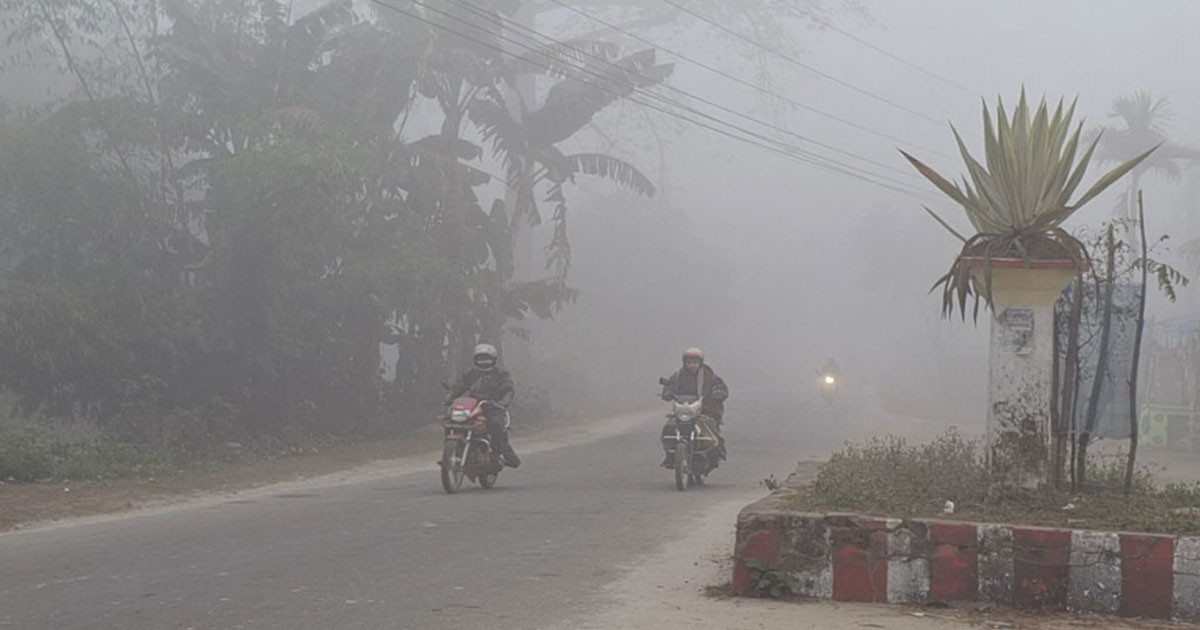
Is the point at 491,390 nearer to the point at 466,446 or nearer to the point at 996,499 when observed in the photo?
the point at 466,446

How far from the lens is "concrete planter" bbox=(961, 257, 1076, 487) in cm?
897

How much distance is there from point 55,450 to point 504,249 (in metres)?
12.6

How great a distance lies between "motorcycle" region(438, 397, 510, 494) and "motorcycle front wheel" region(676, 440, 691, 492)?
7.06ft

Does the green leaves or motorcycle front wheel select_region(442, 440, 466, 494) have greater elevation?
the green leaves

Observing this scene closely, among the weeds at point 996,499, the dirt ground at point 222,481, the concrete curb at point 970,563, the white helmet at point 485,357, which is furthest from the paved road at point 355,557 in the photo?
the weeds at point 996,499

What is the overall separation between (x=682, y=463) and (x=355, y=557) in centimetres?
689

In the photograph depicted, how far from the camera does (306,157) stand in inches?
A: 755

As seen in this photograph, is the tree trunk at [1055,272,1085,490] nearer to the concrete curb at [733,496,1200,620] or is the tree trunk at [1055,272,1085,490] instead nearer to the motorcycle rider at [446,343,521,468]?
the concrete curb at [733,496,1200,620]

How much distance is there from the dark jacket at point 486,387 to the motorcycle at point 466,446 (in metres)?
0.19

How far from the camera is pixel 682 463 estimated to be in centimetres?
1593

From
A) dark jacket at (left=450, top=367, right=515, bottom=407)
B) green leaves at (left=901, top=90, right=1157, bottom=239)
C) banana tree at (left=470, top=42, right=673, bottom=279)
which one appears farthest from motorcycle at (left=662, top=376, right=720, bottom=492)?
banana tree at (left=470, top=42, right=673, bottom=279)

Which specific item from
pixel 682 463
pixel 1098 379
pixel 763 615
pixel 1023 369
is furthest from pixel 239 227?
pixel 763 615

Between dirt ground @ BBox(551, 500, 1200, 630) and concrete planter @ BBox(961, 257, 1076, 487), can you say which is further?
concrete planter @ BBox(961, 257, 1076, 487)

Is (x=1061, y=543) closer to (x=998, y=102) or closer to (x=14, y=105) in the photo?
(x=998, y=102)
